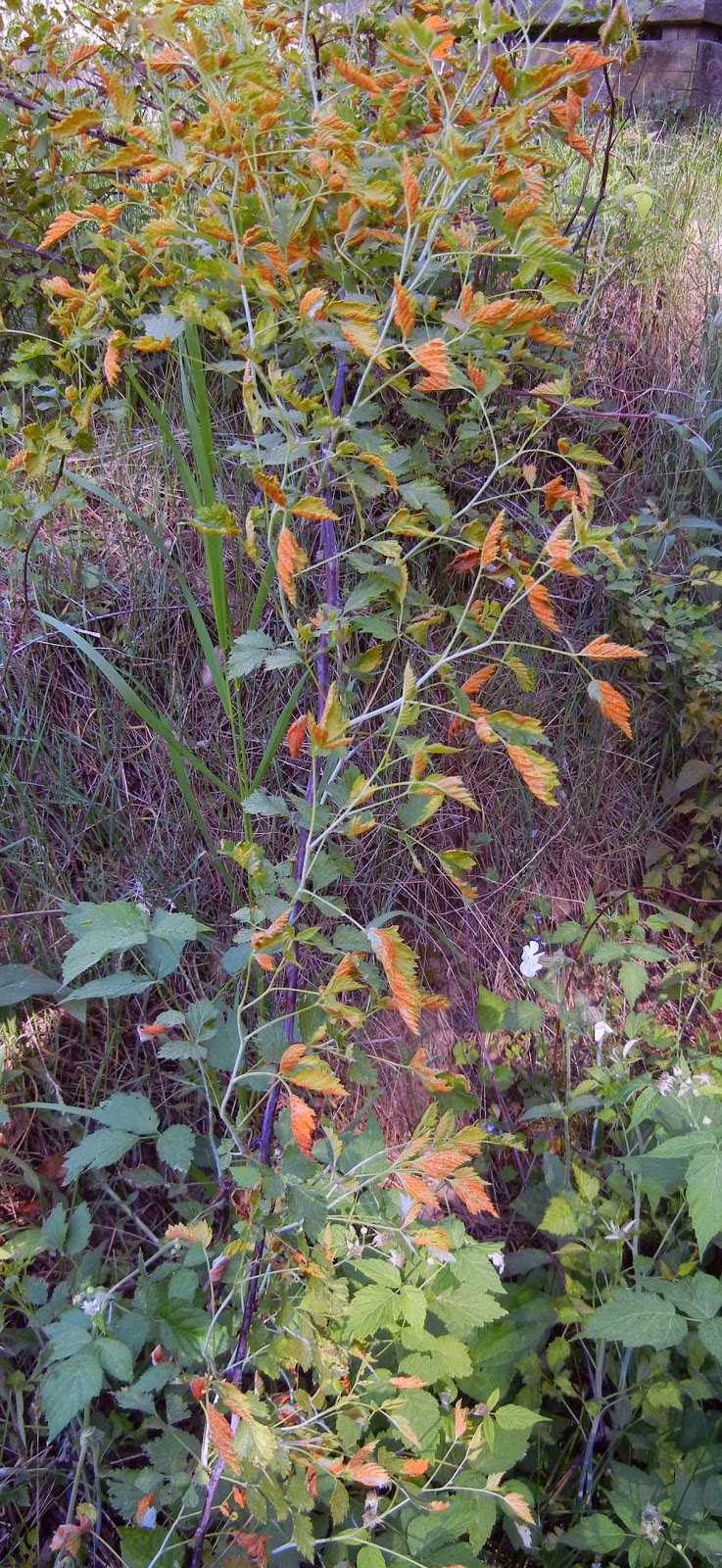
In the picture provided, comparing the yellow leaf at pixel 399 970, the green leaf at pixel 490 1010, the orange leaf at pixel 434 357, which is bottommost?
the green leaf at pixel 490 1010

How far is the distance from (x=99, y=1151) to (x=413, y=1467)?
1.71 feet

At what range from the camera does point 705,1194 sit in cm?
127

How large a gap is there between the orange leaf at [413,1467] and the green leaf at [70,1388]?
0.36 meters

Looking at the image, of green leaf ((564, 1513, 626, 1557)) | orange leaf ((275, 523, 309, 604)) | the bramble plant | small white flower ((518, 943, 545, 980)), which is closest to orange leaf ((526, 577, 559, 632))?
the bramble plant

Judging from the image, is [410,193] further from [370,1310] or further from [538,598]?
[370,1310]

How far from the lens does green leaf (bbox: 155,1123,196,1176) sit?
1291 mm

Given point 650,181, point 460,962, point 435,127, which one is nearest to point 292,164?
point 435,127

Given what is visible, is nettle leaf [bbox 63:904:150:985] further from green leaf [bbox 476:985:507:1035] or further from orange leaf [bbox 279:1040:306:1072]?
green leaf [bbox 476:985:507:1035]

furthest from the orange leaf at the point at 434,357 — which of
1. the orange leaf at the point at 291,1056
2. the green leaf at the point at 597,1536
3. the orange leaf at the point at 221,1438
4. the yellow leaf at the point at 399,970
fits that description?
the green leaf at the point at 597,1536

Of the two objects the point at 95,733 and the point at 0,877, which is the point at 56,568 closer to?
the point at 95,733

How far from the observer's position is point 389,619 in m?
1.58

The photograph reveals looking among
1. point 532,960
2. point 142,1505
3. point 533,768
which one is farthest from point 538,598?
point 142,1505

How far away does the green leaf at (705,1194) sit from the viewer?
4.05 feet

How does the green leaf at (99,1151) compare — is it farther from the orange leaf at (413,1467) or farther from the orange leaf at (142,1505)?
the orange leaf at (413,1467)
